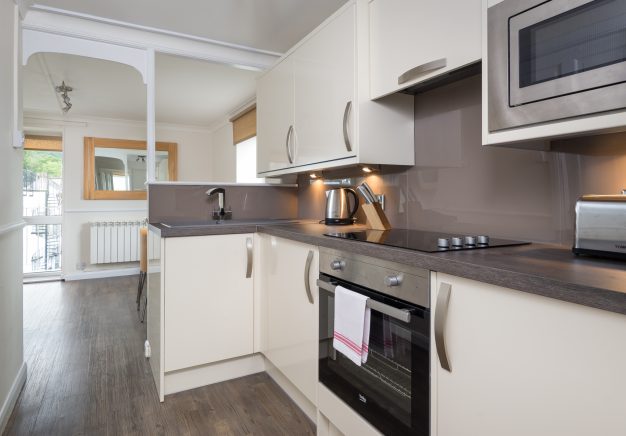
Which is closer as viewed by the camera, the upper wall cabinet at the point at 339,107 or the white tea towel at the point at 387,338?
the white tea towel at the point at 387,338

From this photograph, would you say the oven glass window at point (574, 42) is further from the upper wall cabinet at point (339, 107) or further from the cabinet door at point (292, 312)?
the cabinet door at point (292, 312)

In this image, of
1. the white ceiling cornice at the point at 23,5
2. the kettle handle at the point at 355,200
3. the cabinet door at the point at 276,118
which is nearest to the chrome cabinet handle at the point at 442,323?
the kettle handle at the point at 355,200

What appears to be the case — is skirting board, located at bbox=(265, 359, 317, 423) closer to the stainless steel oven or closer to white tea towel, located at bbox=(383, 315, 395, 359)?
the stainless steel oven

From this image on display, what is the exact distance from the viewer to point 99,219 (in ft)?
18.4

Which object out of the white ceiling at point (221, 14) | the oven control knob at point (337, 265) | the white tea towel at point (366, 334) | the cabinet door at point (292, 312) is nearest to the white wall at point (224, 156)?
the white ceiling at point (221, 14)

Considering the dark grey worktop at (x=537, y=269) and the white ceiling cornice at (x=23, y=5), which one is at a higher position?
the white ceiling cornice at (x=23, y=5)

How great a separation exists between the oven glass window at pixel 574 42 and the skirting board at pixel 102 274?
5839 millimetres

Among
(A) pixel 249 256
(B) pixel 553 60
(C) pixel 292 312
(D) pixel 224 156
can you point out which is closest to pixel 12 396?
(A) pixel 249 256

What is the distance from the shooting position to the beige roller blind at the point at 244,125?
4.76 meters

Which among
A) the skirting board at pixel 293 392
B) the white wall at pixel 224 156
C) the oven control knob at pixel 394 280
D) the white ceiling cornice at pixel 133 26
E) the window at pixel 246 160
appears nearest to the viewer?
the oven control knob at pixel 394 280

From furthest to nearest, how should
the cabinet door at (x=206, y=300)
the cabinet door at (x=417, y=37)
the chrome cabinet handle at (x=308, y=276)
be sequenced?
the cabinet door at (x=206, y=300), the chrome cabinet handle at (x=308, y=276), the cabinet door at (x=417, y=37)

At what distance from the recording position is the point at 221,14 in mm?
2443

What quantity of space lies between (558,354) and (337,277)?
0.87 meters

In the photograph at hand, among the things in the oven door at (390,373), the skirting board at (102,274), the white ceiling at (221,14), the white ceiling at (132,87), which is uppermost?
the white ceiling at (132,87)
